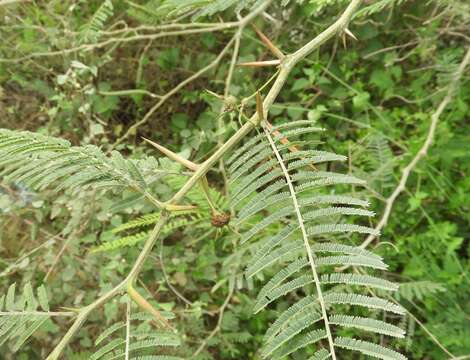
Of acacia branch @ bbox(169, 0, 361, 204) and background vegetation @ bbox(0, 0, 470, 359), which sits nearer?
acacia branch @ bbox(169, 0, 361, 204)

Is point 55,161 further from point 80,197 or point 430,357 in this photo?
point 430,357

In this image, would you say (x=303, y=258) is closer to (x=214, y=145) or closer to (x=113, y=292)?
(x=113, y=292)

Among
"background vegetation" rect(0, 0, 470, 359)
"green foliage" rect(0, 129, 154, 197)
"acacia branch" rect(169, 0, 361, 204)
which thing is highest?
"background vegetation" rect(0, 0, 470, 359)

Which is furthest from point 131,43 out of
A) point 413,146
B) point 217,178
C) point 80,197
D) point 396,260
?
point 396,260

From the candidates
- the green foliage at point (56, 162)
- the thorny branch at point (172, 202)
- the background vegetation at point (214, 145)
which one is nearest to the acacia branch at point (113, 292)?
the thorny branch at point (172, 202)

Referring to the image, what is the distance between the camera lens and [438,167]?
7.61ft

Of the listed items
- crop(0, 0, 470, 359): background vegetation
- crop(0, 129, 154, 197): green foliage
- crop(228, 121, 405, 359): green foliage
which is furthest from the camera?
crop(0, 0, 470, 359): background vegetation

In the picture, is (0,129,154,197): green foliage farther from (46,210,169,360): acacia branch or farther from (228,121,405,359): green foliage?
(228,121,405,359): green foliage

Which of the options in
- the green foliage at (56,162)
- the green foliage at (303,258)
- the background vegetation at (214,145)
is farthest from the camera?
the background vegetation at (214,145)

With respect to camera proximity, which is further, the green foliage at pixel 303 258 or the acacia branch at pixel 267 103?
the acacia branch at pixel 267 103

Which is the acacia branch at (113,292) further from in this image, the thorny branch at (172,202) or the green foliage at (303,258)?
the green foliage at (303,258)

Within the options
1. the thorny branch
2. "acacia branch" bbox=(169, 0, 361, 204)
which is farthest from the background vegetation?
the thorny branch

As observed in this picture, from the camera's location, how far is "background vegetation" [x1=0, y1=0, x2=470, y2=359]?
1995 mm

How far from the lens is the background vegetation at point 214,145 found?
2.00 metres
